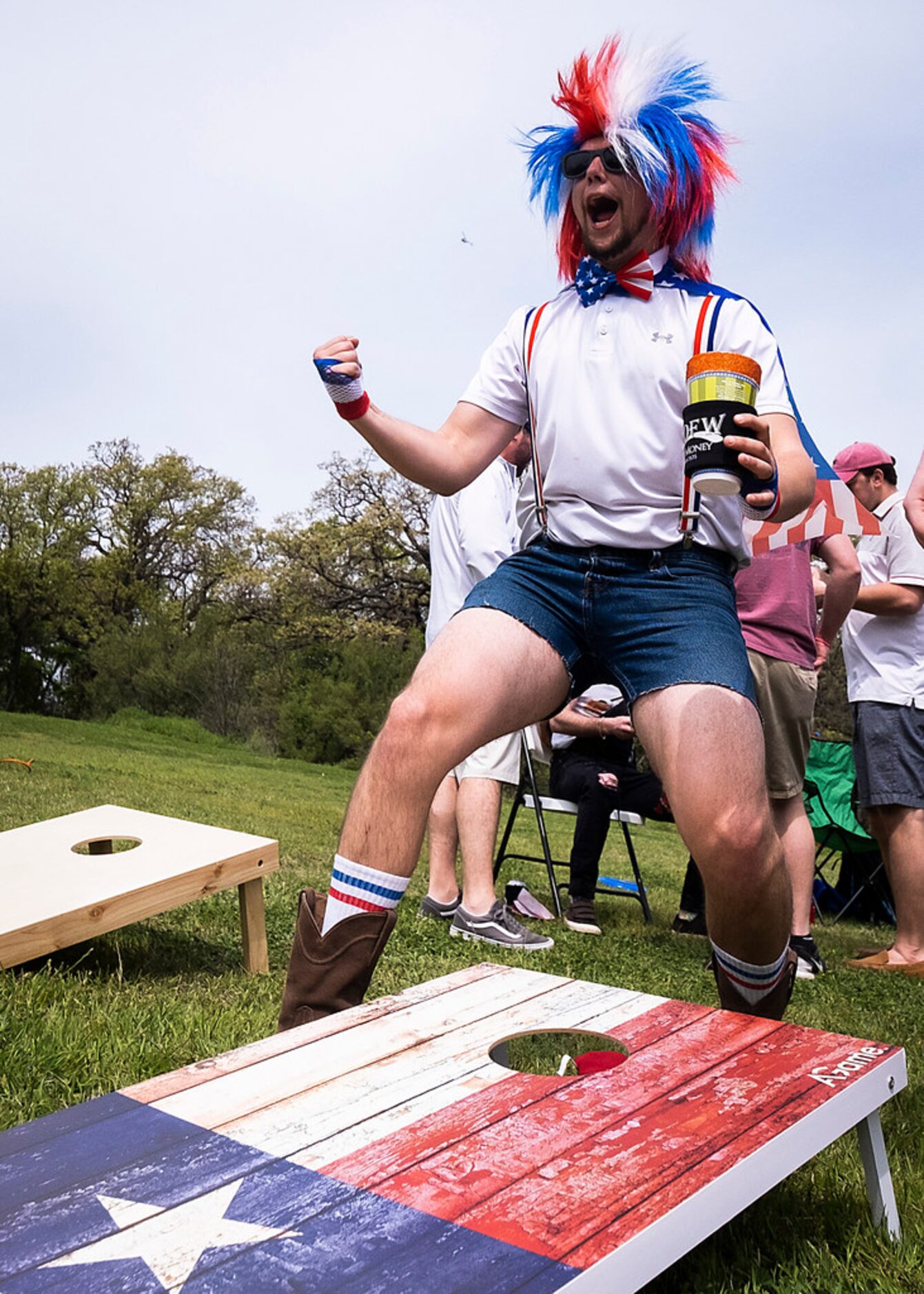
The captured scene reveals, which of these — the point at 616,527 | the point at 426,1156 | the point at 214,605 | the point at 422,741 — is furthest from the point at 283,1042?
the point at 214,605

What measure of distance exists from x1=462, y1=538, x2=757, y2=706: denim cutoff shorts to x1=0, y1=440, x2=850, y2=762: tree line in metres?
19.5

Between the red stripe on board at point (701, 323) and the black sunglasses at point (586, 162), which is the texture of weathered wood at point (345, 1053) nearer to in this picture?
the red stripe on board at point (701, 323)

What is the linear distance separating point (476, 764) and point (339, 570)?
2339 cm

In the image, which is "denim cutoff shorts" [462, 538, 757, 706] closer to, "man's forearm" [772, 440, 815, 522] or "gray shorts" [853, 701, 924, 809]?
"man's forearm" [772, 440, 815, 522]

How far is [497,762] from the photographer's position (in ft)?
16.8

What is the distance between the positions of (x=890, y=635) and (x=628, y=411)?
10.6 feet

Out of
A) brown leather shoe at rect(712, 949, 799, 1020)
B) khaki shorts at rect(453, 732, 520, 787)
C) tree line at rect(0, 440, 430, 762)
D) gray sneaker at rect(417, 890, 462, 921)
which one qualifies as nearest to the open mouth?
brown leather shoe at rect(712, 949, 799, 1020)

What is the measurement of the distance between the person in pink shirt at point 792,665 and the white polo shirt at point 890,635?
14.0 inches

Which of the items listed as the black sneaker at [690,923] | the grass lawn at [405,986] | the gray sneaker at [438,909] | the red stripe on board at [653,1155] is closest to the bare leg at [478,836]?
the grass lawn at [405,986]

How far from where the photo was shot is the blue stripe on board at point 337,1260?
1.28 metres

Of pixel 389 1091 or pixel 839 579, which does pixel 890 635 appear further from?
pixel 389 1091

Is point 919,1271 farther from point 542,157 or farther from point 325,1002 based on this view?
point 542,157

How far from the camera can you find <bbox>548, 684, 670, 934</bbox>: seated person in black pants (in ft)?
19.7

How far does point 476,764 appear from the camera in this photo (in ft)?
17.0
